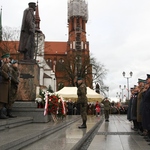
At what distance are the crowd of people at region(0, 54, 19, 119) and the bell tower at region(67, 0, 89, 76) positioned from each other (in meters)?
69.0

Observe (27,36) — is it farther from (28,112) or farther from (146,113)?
(146,113)

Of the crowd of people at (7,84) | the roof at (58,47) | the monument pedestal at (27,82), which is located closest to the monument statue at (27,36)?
the monument pedestal at (27,82)

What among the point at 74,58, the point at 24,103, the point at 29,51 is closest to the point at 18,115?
the point at 24,103

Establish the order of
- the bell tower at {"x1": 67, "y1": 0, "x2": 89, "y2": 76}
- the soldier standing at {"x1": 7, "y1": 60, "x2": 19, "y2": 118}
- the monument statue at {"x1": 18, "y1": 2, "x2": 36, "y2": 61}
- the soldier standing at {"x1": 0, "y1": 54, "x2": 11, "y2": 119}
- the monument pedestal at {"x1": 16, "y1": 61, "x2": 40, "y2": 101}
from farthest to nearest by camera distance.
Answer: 1. the bell tower at {"x1": 67, "y1": 0, "x2": 89, "y2": 76}
2. the monument statue at {"x1": 18, "y1": 2, "x2": 36, "y2": 61}
3. the monument pedestal at {"x1": 16, "y1": 61, "x2": 40, "y2": 101}
4. the soldier standing at {"x1": 7, "y1": 60, "x2": 19, "y2": 118}
5. the soldier standing at {"x1": 0, "y1": 54, "x2": 11, "y2": 119}

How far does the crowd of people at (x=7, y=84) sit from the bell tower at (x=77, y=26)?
68999 millimetres

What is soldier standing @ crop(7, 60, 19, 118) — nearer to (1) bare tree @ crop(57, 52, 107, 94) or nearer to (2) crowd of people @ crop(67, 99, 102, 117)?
(2) crowd of people @ crop(67, 99, 102, 117)

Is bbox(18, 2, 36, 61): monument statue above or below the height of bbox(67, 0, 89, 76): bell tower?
below

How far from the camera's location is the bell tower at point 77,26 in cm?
7923

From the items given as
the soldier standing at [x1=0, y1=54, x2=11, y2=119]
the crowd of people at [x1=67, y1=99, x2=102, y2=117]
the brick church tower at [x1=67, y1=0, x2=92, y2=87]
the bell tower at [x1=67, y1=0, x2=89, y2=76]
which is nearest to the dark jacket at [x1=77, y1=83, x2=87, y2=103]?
the soldier standing at [x1=0, y1=54, x2=11, y2=119]

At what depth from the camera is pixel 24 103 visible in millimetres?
9688

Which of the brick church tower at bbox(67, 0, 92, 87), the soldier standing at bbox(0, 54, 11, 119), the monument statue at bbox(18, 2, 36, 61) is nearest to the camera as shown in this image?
the soldier standing at bbox(0, 54, 11, 119)

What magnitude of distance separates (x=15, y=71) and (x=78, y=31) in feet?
252

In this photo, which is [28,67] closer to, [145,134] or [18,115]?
[18,115]

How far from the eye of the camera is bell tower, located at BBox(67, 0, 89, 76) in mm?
79231
